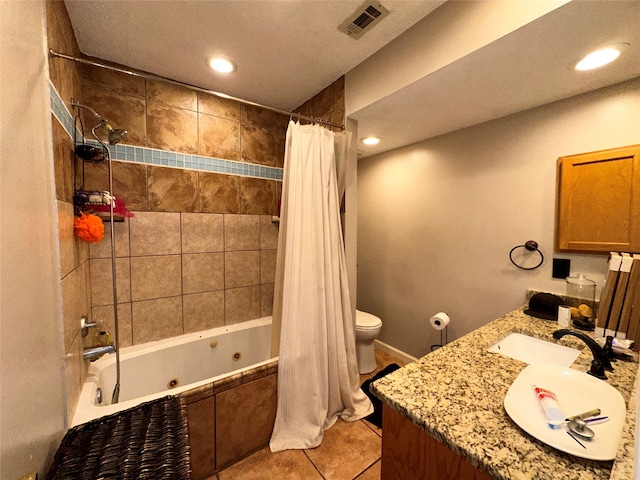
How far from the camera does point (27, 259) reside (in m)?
0.67

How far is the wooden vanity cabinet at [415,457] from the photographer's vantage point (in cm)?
65

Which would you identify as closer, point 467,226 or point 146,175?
point 146,175

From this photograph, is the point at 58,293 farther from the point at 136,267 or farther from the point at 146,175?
the point at 146,175

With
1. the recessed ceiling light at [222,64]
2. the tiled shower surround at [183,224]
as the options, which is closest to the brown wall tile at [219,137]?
the tiled shower surround at [183,224]

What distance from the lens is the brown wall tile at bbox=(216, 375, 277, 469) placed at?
1.34 metres

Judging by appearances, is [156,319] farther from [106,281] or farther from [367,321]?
[367,321]

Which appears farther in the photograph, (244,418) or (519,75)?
(244,418)

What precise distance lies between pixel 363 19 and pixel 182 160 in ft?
4.97

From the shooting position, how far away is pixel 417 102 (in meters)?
1.56

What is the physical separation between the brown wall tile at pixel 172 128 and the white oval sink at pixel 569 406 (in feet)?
7.62

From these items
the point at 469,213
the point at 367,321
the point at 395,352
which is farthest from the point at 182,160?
the point at 395,352

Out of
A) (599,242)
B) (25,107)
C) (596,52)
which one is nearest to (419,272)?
(599,242)

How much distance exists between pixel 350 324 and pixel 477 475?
1.12 meters

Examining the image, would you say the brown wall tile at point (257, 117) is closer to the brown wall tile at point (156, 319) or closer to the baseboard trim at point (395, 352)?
the brown wall tile at point (156, 319)
